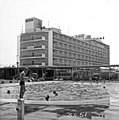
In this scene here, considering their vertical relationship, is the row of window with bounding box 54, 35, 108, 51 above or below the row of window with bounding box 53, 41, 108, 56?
above

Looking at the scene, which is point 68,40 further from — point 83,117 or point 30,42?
point 83,117

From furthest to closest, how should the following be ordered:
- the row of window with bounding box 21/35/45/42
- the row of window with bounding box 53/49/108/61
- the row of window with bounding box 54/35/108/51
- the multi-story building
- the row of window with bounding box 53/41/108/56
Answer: the row of window with bounding box 54/35/108/51
the row of window with bounding box 53/41/108/56
the row of window with bounding box 53/49/108/61
the row of window with bounding box 21/35/45/42
the multi-story building

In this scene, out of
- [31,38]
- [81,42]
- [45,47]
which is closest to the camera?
[45,47]

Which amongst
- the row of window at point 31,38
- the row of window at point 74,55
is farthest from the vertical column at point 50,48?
the row of window at point 31,38

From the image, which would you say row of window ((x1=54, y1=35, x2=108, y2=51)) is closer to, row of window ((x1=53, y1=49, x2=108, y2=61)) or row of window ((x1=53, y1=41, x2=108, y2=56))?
row of window ((x1=53, y1=41, x2=108, y2=56))

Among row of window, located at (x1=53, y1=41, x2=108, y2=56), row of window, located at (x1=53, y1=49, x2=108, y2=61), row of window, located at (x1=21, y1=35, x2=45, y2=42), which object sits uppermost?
row of window, located at (x1=21, y1=35, x2=45, y2=42)

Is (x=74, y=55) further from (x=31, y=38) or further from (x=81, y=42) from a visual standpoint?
(x=31, y=38)

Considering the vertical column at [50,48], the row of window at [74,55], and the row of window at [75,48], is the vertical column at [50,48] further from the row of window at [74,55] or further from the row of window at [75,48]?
the row of window at [75,48]

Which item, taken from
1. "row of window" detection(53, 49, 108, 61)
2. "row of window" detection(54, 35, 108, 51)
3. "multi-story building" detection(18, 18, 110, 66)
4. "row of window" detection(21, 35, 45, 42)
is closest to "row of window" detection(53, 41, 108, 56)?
"multi-story building" detection(18, 18, 110, 66)

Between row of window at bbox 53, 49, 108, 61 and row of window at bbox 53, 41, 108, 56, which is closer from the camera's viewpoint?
row of window at bbox 53, 49, 108, 61

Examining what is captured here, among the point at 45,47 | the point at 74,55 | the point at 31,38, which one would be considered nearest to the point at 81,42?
the point at 74,55

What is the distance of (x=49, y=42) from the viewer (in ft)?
259

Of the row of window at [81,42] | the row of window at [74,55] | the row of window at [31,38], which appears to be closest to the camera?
the row of window at [31,38]

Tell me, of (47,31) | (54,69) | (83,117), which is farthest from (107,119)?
(47,31)
